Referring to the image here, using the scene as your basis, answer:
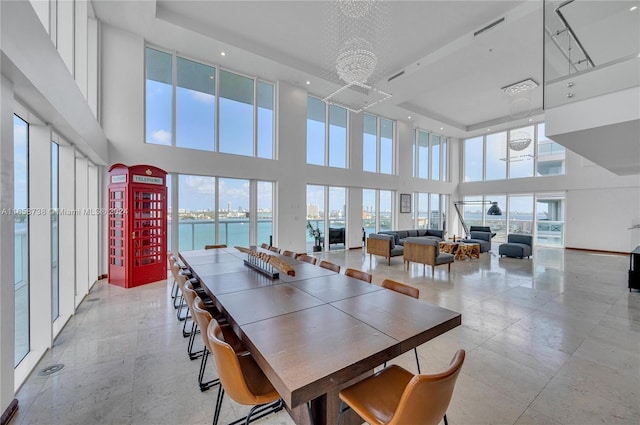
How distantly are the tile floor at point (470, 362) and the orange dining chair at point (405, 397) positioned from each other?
81 centimetres

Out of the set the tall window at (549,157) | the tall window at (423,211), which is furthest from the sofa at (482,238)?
the tall window at (549,157)

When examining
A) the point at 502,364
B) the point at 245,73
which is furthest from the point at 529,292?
the point at 245,73

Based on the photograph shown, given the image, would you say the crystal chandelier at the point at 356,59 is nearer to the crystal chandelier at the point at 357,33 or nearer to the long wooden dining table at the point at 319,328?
the crystal chandelier at the point at 357,33

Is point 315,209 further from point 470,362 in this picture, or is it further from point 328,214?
point 470,362

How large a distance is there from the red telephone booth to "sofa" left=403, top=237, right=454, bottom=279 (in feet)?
18.5

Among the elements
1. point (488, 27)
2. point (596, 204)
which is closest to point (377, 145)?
point (488, 27)

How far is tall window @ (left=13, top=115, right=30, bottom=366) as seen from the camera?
100 inches

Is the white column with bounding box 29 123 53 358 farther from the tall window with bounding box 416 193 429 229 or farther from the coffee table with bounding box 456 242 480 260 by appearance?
the tall window with bounding box 416 193 429 229

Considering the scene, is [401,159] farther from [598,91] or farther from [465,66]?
[598,91]

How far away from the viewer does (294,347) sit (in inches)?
51.8

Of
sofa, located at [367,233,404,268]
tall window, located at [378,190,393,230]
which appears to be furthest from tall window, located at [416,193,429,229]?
sofa, located at [367,233,404,268]

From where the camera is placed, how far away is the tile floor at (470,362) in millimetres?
1899

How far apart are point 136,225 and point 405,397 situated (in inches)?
211

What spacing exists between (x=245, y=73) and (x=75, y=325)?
21.6 feet
